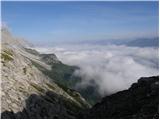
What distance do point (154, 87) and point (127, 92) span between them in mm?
21969

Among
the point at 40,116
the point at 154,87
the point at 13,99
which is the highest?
the point at 154,87

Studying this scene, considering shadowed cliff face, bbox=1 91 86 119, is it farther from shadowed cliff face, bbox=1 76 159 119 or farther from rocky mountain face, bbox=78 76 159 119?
rocky mountain face, bbox=78 76 159 119

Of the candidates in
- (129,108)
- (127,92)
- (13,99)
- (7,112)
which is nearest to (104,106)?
(127,92)

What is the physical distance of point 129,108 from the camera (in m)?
99.8

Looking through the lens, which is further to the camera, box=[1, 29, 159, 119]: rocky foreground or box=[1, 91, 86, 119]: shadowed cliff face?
box=[1, 91, 86, 119]: shadowed cliff face

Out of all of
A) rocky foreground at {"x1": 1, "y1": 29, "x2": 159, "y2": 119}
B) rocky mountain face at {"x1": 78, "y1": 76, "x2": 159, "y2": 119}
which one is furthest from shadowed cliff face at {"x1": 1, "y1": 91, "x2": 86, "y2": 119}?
rocky mountain face at {"x1": 78, "y1": 76, "x2": 159, "y2": 119}

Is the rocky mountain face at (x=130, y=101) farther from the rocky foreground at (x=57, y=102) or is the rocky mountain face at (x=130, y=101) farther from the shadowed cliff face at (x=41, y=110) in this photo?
the shadowed cliff face at (x=41, y=110)

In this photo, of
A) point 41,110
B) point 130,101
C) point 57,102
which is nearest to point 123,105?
point 130,101

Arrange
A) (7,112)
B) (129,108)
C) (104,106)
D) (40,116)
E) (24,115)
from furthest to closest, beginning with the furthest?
1. (40,116)
2. (24,115)
3. (7,112)
4. (104,106)
5. (129,108)

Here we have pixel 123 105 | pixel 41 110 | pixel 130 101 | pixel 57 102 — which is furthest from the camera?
pixel 57 102

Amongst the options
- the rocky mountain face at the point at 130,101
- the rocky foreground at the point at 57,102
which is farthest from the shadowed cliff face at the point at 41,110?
the rocky mountain face at the point at 130,101

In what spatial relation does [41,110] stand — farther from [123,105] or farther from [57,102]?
[123,105]

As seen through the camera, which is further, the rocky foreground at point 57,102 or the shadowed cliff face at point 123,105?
the rocky foreground at point 57,102

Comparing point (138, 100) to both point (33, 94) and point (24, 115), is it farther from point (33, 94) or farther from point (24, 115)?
point (33, 94)
